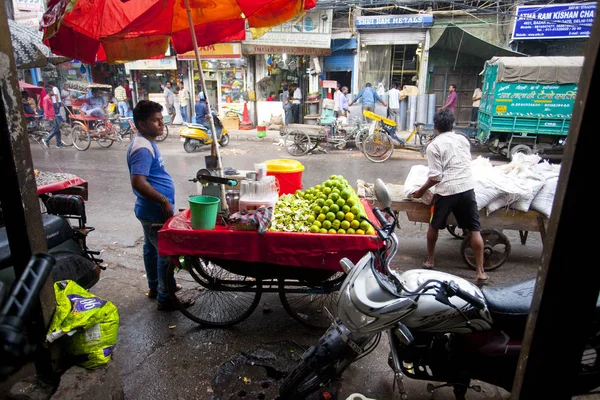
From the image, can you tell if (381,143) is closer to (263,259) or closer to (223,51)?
(263,259)

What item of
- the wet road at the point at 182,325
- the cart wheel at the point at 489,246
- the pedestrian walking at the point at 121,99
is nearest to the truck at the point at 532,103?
the wet road at the point at 182,325

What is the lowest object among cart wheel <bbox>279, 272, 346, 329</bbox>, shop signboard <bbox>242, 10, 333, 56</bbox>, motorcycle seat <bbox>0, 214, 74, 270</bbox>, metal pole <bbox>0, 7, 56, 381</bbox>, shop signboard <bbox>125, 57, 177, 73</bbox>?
cart wheel <bbox>279, 272, 346, 329</bbox>

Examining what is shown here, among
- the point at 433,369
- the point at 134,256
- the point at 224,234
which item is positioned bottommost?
the point at 134,256

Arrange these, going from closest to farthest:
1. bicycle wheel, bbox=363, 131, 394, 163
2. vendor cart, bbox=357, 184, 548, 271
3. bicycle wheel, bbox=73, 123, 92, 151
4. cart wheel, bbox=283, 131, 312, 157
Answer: vendor cart, bbox=357, 184, 548, 271, bicycle wheel, bbox=363, 131, 394, 163, cart wheel, bbox=283, 131, 312, 157, bicycle wheel, bbox=73, 123, 92, 151

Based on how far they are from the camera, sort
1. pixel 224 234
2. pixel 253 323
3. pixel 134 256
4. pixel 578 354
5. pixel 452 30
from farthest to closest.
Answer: pixel 452 30, pixel 134 256, pixel 253 323, pixel 224 234, pixel 578 354

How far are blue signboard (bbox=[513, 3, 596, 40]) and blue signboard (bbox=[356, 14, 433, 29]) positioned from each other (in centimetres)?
311

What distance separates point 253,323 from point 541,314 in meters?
2.70

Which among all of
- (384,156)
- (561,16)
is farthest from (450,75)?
(384,156)

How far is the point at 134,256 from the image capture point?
16.2 ft

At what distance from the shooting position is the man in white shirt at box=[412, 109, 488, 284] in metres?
4.01

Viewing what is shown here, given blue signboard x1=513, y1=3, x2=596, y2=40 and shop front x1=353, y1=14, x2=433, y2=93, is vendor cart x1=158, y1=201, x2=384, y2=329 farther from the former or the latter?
shop front x1=353, y1=14, x2=433, y2=93

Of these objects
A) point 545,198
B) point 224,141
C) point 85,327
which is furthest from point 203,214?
point 224,141

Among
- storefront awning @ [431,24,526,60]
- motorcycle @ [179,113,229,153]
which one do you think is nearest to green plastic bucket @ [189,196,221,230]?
motorcycle @ [179,113,229,153]

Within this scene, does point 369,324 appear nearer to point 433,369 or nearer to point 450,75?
point 433,369
